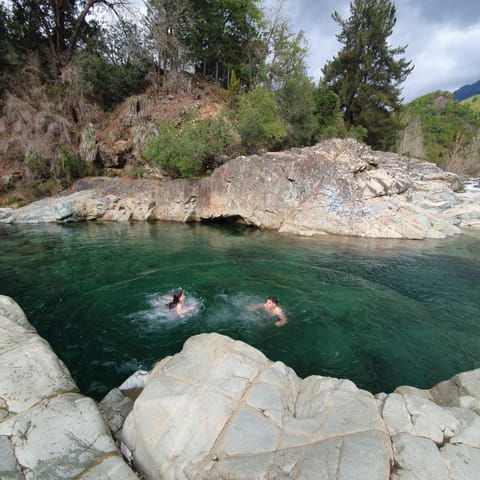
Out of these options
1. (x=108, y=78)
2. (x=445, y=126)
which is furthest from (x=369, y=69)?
(x=445, y=126)

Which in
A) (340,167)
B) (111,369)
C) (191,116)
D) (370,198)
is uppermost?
(191,116)

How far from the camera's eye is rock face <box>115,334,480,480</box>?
2.46 metres

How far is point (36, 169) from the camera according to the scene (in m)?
19.0

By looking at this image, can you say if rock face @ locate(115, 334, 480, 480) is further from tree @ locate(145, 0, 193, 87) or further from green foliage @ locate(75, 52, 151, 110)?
tree @ locate(145, 0, 193, 87)

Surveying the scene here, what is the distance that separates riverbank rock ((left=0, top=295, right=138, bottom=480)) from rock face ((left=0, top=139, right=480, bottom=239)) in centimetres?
1197

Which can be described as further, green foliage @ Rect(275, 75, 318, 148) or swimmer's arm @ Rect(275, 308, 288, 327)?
green foliage @ Rect(275, 75, 318, 148)

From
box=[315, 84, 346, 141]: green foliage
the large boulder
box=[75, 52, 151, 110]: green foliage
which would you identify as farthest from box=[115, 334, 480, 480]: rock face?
box=[75, 52, 151, 110]: green foliage

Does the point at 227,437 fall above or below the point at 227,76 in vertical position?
below

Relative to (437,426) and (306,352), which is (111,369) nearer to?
(306,352)

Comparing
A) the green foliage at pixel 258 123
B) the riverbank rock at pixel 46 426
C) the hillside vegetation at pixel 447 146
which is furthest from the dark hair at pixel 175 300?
the hillside vegetation at pixel 447 146

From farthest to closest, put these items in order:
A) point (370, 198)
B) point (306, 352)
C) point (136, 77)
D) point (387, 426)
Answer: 1. point (136, 77)
2. point (370, 198)
3. point (306, 352)
4. point (387, 426)

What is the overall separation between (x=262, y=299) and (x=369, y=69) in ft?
93.0

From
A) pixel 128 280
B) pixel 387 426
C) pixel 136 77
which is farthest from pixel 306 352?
pixel 136 77

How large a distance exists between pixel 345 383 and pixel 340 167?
519 inches
